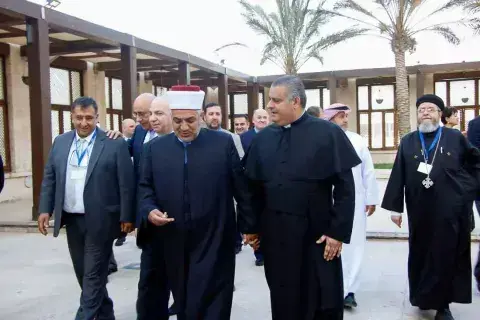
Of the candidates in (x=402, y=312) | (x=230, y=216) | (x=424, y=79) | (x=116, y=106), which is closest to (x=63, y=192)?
(x=230, y=216)

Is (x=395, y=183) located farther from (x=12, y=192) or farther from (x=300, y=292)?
(x=12, y=192)

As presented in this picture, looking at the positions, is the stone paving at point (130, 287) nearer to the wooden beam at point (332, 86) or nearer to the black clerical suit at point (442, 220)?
the black clerical suit at point (442, 220)

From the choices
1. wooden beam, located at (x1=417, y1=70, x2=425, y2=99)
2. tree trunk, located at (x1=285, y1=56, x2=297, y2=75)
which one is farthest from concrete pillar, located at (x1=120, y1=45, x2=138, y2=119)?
wooden beam, located at (x1=417, y1=70, x2=425, y2=99)

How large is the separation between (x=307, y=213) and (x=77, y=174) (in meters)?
1.84

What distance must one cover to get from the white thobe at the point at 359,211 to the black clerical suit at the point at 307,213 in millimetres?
1421

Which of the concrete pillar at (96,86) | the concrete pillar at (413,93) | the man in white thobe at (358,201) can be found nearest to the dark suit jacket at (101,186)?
the man in white thobe at (358,201)

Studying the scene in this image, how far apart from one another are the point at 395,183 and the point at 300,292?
173 centimetres

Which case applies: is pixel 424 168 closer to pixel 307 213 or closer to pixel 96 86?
pixel 307 213

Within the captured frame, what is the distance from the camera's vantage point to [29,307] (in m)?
4.93

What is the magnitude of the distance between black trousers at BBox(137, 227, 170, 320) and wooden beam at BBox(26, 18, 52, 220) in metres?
6.74

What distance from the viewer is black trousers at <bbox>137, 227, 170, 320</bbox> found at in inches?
144

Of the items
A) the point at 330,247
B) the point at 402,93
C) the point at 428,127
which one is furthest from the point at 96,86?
the point at 330,247

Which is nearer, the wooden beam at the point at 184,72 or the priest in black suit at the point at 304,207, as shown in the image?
the priest in black suit at the point at 304,207

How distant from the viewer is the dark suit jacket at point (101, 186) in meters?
4.01
